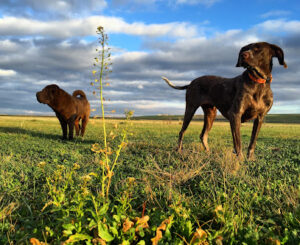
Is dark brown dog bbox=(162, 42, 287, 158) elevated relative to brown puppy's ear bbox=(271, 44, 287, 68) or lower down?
lower down

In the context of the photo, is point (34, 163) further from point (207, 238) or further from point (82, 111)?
point (82, 111)

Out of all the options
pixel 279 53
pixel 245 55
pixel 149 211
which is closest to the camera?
pixel 149 211

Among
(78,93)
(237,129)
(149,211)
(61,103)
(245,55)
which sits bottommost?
(149,211)

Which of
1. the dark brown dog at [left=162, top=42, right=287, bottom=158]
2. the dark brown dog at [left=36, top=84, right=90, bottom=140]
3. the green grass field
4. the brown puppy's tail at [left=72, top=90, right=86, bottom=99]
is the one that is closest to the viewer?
the green grass field

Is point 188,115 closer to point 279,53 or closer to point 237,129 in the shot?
point 237,129

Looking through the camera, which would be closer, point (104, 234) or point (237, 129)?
point (104, 234)

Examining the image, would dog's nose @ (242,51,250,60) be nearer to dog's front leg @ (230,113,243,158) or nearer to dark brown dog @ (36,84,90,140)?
dog's front leg @ (230,113,243,158)

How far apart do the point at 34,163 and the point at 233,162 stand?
4.05 m

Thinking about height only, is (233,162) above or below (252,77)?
below

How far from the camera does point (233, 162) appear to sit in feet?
16.4

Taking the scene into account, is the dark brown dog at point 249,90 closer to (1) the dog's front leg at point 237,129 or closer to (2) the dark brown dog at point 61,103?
(1) the dog's front leg at point 237,129

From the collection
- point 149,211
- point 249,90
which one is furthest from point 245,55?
point 149,211

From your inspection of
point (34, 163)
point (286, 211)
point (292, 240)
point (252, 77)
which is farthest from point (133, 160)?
point (292, 240)

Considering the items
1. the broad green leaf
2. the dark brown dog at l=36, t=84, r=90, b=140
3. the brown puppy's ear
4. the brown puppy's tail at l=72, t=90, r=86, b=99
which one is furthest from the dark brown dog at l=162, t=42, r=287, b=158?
the brown puppy's tail at l=72, t=90, r=86, b=99
